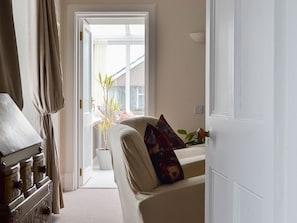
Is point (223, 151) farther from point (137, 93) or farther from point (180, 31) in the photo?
Result: point (137, 93)

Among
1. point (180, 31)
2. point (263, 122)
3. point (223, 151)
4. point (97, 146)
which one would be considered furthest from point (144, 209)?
point (97, 146)

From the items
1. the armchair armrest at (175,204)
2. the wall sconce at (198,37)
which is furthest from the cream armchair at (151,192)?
the wall sconce at (198,37)

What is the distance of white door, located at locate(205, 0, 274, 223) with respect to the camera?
980 mm

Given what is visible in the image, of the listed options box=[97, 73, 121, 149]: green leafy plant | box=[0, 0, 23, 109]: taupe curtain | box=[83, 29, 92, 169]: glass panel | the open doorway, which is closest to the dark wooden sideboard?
box=[0, 0, 23, 109]: taupe curtain

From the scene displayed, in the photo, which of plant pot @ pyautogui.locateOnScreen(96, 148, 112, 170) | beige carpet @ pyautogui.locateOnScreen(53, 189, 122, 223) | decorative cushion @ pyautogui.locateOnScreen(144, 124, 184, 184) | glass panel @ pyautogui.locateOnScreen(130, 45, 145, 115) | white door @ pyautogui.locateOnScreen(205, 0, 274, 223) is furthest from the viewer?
glass panel @ pyautogui.locateOnScreen(130, 45, 145, 115)

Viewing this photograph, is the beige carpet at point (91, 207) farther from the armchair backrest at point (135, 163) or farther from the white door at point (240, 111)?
the white door at point (240, 111)

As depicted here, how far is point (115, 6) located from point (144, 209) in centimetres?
320

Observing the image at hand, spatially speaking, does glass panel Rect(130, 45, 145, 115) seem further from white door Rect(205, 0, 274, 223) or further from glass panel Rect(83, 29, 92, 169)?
white door Rect(205, 0, 274, 223)

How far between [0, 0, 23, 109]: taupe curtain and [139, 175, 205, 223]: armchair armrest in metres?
1.12

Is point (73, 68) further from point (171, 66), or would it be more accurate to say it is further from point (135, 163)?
point (135, 163)

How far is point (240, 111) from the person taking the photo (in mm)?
1218

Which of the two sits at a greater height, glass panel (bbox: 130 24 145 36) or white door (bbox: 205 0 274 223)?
glass panel (bbox: 130 24 145 36)

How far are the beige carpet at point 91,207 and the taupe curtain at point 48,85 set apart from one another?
0.15m

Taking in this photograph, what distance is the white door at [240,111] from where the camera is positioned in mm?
980
